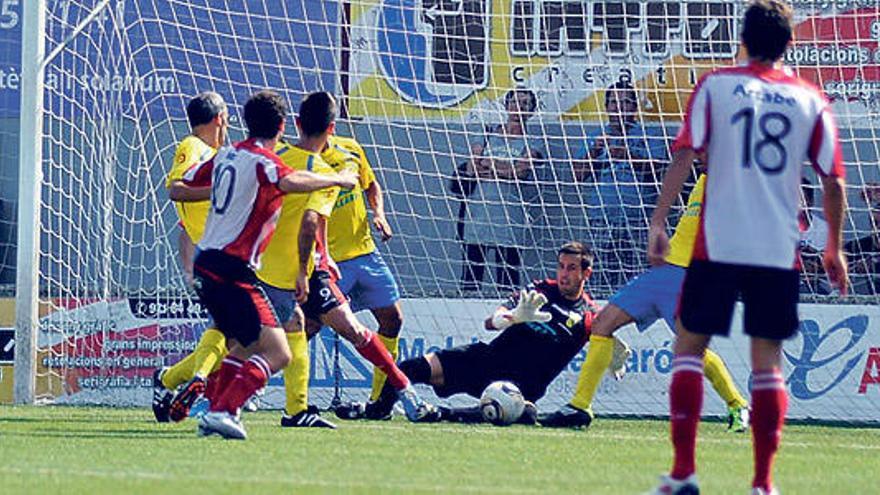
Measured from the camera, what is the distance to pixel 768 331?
7.09 meters

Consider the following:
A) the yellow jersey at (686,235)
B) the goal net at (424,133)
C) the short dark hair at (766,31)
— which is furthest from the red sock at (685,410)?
the goal net at (424,133)

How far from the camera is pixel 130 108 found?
15078 mm

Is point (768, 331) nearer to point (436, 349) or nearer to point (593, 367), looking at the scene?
point (593, 367)

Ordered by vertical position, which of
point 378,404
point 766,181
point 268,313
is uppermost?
point 766,181

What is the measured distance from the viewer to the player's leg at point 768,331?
→ 703cm

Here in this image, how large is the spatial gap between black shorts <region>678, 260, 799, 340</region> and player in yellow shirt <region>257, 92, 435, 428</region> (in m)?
3.62

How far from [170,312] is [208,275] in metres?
5.01

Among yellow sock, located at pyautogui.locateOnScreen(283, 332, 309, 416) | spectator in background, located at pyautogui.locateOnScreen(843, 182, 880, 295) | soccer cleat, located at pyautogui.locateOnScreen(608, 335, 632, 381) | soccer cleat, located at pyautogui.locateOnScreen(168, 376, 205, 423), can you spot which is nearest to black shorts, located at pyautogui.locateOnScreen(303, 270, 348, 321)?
yellow sock, located at pyautogui.locateOnScreen(283, 332, 309, 416)

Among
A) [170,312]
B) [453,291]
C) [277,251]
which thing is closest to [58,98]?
[170,312]

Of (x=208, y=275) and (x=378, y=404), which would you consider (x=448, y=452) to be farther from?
(x=378, y=404)

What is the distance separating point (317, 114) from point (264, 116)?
1.15 m

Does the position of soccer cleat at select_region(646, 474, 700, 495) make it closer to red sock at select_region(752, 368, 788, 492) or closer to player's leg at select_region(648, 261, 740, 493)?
player's leg at select_region(648, 261, 740, 493)

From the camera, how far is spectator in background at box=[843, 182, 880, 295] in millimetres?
14422

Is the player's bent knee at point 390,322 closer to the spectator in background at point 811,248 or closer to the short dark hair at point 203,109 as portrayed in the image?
the short dark hair at point 203,109
